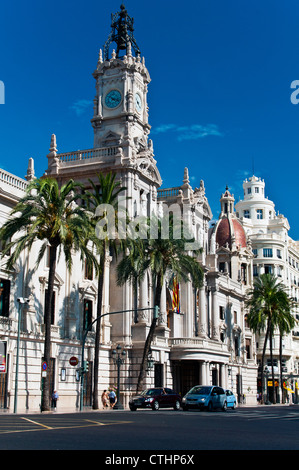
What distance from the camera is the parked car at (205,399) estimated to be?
35625 millimetres

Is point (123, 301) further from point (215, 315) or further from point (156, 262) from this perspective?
point (215, 315)

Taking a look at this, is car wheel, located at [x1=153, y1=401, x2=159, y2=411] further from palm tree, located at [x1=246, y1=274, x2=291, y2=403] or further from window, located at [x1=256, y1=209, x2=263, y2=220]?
window, located at [x1=256, y1=209, x2=263, y2=220]

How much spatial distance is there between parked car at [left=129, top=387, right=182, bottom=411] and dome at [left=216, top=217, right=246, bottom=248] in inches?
2240

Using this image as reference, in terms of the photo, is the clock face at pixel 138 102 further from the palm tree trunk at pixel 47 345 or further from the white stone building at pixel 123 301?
the palm tree trunk at pixel 47 345

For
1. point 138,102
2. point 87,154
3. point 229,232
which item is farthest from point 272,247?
point 87,154

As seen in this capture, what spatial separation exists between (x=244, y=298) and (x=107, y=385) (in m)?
38.0

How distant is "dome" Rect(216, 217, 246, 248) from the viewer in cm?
9640

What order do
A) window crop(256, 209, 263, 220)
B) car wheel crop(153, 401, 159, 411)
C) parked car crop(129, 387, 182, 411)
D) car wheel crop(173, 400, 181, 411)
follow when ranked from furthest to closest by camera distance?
window crop(256, 209, 263, 220), car wheel crop(173, 400, 181, 411), car wheel crop(153, 401, 159, 411), parked car crop(129, 387, 182, 411)

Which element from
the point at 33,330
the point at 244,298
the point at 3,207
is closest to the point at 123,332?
the point at 33,330

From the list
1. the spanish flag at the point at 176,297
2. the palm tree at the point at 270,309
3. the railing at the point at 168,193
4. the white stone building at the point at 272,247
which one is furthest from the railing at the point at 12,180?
the white stone building at the point at 272,247

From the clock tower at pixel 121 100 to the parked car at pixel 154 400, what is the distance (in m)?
27.6

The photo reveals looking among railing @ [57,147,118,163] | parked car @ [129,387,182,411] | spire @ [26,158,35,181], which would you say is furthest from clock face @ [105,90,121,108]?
parked car @ [129,387,182,411]
